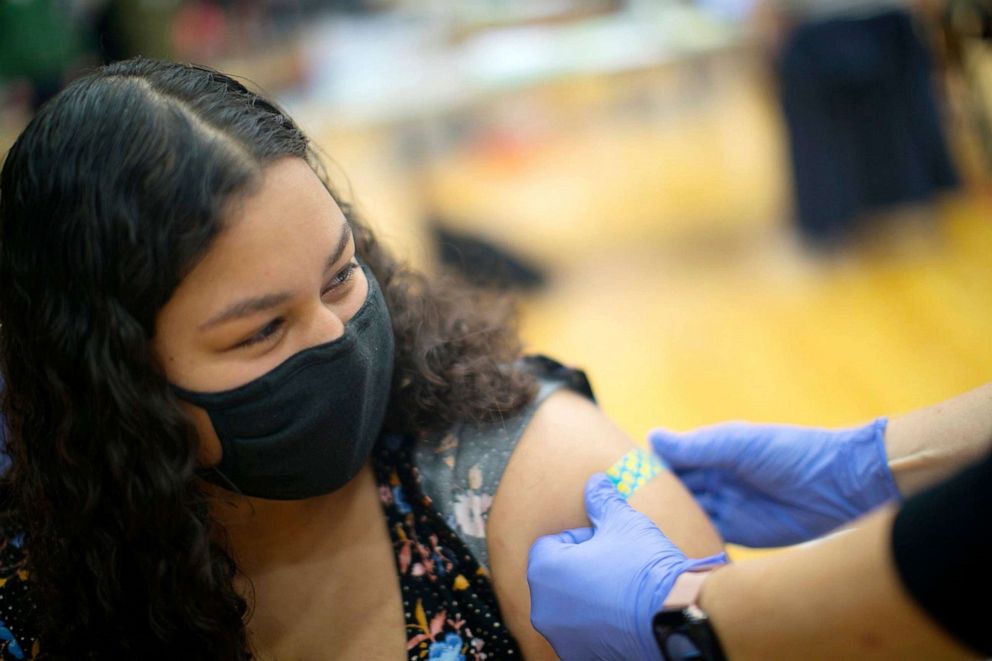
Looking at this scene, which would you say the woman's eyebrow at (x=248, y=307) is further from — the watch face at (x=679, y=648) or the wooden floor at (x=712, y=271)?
the wooden floor at (x=712, y=271)

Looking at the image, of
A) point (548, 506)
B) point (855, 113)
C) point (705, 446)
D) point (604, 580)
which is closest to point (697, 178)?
point (855, 113)

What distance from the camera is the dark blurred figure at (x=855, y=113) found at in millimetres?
3602

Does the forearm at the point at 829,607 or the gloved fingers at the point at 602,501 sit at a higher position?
the forearm at the point at 829,607

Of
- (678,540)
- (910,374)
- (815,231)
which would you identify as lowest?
(910,374)

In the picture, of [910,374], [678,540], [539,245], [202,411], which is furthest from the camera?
[539,245]

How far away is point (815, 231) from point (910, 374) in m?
1.07

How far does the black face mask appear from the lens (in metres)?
1.06

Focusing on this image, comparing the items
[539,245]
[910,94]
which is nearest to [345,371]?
[910,94]

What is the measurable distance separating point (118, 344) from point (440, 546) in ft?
1.59

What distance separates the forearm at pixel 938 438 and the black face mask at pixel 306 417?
0.70m

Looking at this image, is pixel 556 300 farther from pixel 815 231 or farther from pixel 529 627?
pixel 529 627

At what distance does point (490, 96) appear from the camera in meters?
4.15

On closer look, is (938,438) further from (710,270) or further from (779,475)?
(710,270)

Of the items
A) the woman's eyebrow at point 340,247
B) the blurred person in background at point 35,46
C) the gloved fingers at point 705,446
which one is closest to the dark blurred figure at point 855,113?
the gloved fingers at point 705,446
